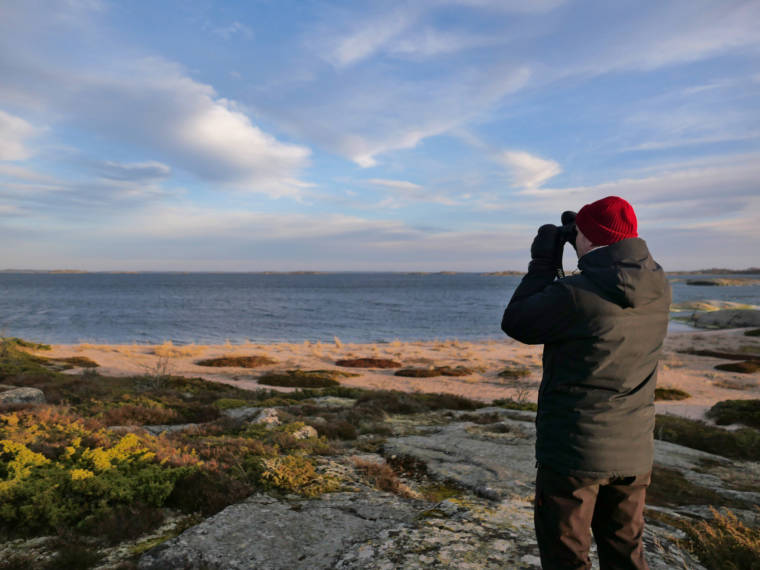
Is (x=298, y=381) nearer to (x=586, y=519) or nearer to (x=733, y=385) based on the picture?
(x=586, y=519)

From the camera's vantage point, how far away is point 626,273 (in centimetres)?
224

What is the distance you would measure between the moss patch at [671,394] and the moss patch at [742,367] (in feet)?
26.3

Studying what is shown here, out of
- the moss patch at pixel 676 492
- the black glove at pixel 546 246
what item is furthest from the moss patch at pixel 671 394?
the black glove at pixel 546 246

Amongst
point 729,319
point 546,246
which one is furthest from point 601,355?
point 729,319

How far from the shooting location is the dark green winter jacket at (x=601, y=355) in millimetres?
2289

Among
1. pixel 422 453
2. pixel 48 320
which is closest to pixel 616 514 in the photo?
pixel 422 453

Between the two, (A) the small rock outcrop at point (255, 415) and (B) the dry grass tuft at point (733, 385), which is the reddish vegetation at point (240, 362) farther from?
(B) the dry grass tuft at point (733, 385)

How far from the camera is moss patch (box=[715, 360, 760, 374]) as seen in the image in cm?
2306

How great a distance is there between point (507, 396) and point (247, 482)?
46.5ft

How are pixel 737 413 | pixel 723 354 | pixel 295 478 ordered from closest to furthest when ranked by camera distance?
pixel 295 478 → pixel 737 413 → pixel 723 354

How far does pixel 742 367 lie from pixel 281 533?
28.0 m

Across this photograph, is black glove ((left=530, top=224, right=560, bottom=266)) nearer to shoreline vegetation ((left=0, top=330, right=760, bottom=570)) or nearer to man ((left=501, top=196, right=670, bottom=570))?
man ((left=501, top=196, right=670, bottom=570))

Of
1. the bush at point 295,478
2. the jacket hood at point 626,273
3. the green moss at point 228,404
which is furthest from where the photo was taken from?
the green moss at point 228,404

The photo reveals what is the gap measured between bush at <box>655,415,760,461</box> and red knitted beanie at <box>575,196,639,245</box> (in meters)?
8.67
